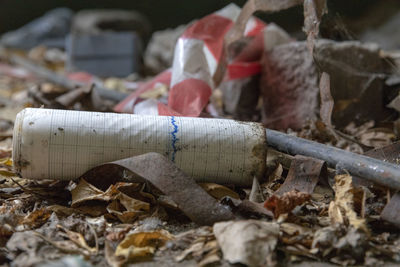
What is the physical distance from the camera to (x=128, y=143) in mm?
1281

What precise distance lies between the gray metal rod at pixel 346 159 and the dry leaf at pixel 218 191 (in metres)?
0.27

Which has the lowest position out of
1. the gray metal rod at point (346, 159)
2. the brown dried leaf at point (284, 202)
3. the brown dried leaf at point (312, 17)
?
the brown dried leaf at point (284, 202)

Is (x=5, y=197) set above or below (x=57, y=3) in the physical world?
below

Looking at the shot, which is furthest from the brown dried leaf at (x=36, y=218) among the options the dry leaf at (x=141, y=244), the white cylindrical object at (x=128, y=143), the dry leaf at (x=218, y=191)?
the dry leaf at (x=218, y=191)

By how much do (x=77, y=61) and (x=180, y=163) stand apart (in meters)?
3.22

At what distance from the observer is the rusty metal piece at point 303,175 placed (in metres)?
1.29

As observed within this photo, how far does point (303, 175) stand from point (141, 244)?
0.55m

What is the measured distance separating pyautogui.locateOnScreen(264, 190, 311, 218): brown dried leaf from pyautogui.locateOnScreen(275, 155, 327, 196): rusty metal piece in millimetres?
104

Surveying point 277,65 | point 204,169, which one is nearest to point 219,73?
point 277,65

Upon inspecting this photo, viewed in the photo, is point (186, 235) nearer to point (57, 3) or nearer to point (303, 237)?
point (303, 237)

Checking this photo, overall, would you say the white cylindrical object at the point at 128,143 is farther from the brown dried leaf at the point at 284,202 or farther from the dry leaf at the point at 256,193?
the brown dried leaf at the point at 284,202

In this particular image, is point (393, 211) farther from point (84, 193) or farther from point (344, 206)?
point (84, 193)

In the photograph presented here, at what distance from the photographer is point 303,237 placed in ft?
3.37

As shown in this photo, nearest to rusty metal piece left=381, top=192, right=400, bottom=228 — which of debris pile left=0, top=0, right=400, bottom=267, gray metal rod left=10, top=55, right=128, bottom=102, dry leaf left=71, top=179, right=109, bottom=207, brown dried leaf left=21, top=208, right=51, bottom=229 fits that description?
debris pile left=0, top=0, right=400, bottom=267
